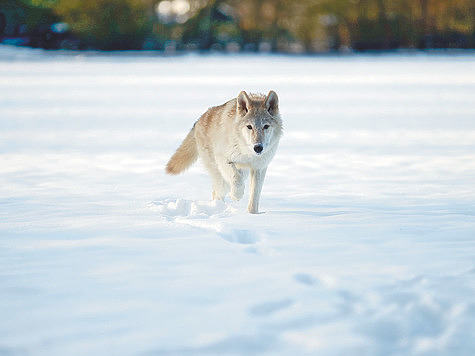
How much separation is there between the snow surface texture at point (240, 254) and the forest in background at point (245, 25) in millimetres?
45806

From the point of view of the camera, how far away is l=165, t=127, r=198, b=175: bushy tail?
706cm

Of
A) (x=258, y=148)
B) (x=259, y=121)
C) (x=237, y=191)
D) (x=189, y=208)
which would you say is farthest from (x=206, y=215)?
(x=259, y=121)

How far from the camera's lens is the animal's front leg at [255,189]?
6.07m

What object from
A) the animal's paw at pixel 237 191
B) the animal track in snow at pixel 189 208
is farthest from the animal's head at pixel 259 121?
the animal track in snow at pixel 189 208

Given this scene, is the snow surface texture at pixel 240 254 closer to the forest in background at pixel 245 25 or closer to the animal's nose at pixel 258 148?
the animal's nose at pixel 258 148

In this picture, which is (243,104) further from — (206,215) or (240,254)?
(240,254)

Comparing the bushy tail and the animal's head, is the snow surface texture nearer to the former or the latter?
the bushy tail

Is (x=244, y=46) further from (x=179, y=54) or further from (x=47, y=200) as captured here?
(x=47, y=200)

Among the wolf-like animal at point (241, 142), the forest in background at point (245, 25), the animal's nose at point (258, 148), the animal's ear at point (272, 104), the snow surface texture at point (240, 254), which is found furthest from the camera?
the forest in background at point (245, 25)

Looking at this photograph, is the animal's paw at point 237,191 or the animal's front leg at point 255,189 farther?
the animal's paw at point 237,191

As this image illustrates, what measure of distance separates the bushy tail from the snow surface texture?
1.04 feet

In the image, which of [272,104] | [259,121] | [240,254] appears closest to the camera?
[240,254]

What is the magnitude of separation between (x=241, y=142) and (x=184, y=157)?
125cm

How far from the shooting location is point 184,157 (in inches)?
281
